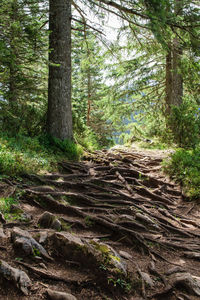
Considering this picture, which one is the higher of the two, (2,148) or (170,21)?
(170,21)

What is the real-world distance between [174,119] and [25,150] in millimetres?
6749

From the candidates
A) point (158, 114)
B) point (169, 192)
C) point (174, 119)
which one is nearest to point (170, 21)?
point (174, 119)

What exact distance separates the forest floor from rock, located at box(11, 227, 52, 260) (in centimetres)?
1

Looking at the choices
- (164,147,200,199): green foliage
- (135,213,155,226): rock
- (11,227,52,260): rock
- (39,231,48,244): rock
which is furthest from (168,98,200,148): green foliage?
(11,227,52,260): rock

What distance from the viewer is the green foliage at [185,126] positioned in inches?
377

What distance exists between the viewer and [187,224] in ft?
15.9

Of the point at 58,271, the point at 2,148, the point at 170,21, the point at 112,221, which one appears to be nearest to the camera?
the point at 58,271

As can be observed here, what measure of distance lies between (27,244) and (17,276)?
45 centimetres

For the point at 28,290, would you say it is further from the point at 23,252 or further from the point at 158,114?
the point at 158,114

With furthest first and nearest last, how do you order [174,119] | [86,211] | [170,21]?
[174,119], [170,21], [86,211]

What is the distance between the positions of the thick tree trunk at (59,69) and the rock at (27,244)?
6241 millimetres

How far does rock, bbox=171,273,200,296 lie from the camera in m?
2.60

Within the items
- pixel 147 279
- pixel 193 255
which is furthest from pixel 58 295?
pixel 193 255

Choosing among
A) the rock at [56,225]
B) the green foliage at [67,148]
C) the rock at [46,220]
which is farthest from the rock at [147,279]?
the green foliage at [67,148]
